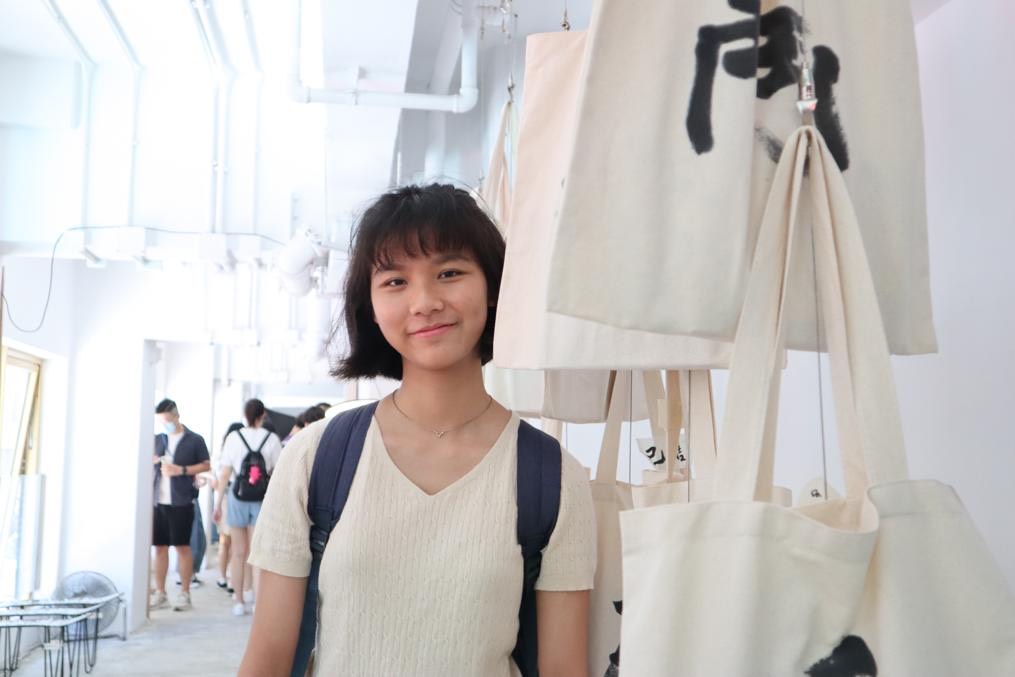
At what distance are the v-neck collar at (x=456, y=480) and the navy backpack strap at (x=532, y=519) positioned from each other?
3cm

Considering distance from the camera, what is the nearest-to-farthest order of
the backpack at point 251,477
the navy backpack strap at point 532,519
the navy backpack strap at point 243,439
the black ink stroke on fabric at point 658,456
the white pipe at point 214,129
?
the navy backpack strap at point 532,519 → the black ink stroke on fabric at point 658,456 → the white pipe at point 214,129 → the backpack at point 251,477 → the navy backpack strap at point 243,439

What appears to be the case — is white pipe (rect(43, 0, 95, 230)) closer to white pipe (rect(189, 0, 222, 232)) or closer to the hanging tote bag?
white pipe (rect(189, 0, 222, 232))

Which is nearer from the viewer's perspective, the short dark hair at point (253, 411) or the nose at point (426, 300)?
the nose at point (426, 300)

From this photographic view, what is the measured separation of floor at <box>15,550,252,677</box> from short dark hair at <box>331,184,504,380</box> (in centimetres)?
505

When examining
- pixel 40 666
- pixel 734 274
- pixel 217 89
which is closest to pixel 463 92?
pixel 217 89

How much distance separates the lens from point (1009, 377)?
1.30m

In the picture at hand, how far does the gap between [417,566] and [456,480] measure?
132mm

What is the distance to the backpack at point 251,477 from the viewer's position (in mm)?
8336

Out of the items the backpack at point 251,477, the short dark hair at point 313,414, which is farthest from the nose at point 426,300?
the backpack at point 251,477

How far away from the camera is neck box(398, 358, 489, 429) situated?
4.88 feet

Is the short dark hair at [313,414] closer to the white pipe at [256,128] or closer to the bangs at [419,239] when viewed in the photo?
the white pipe at [256,128]

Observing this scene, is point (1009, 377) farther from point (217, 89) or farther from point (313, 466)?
point (217, 89)

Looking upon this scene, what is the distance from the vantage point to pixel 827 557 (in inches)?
33.9

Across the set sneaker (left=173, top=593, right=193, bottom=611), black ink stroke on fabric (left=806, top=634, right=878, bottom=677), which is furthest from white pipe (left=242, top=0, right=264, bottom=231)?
black ink stroke on fabric (left=806, top=634, right=878, bottom=677)
